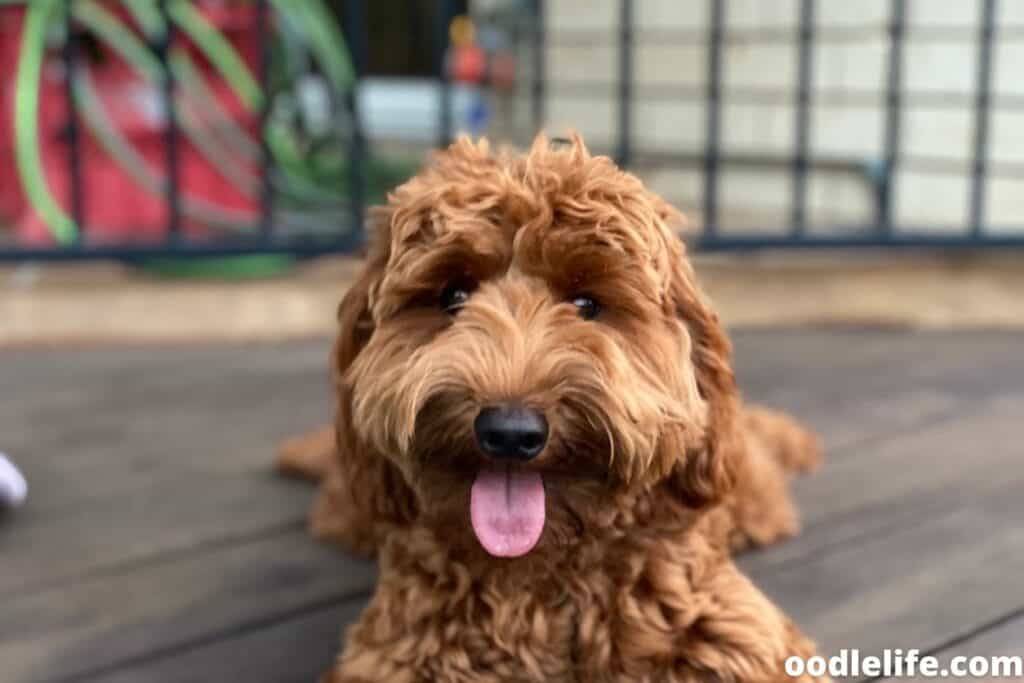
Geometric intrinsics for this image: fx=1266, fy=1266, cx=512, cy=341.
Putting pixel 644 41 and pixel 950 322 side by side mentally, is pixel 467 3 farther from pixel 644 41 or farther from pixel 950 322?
pixel 950 322

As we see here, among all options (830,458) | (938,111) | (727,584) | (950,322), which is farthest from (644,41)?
(727,584)

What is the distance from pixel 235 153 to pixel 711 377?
11.9 ft

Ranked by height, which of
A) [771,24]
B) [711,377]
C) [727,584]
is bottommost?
[727,584]

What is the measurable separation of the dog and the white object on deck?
0.87 metres

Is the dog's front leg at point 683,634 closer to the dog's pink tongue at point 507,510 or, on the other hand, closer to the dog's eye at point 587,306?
the dog's pink tongue at point 507,510

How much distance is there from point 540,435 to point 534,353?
92mm

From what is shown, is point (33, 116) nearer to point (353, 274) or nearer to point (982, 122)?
point (353, 274)

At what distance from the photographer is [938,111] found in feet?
14.3

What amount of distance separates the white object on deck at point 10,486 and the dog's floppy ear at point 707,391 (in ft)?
3.98

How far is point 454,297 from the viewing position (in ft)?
4.66

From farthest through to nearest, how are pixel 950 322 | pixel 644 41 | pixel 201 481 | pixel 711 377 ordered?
pixel 644 41 → pixel 950 322 → pixel 201 481 → pixel 711 377

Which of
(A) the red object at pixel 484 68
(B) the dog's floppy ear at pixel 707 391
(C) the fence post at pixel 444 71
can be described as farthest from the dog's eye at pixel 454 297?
(A) the red object at pixel 484 68

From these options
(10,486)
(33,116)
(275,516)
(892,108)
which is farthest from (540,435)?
(33,116)

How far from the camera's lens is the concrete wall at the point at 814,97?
13.8ft
